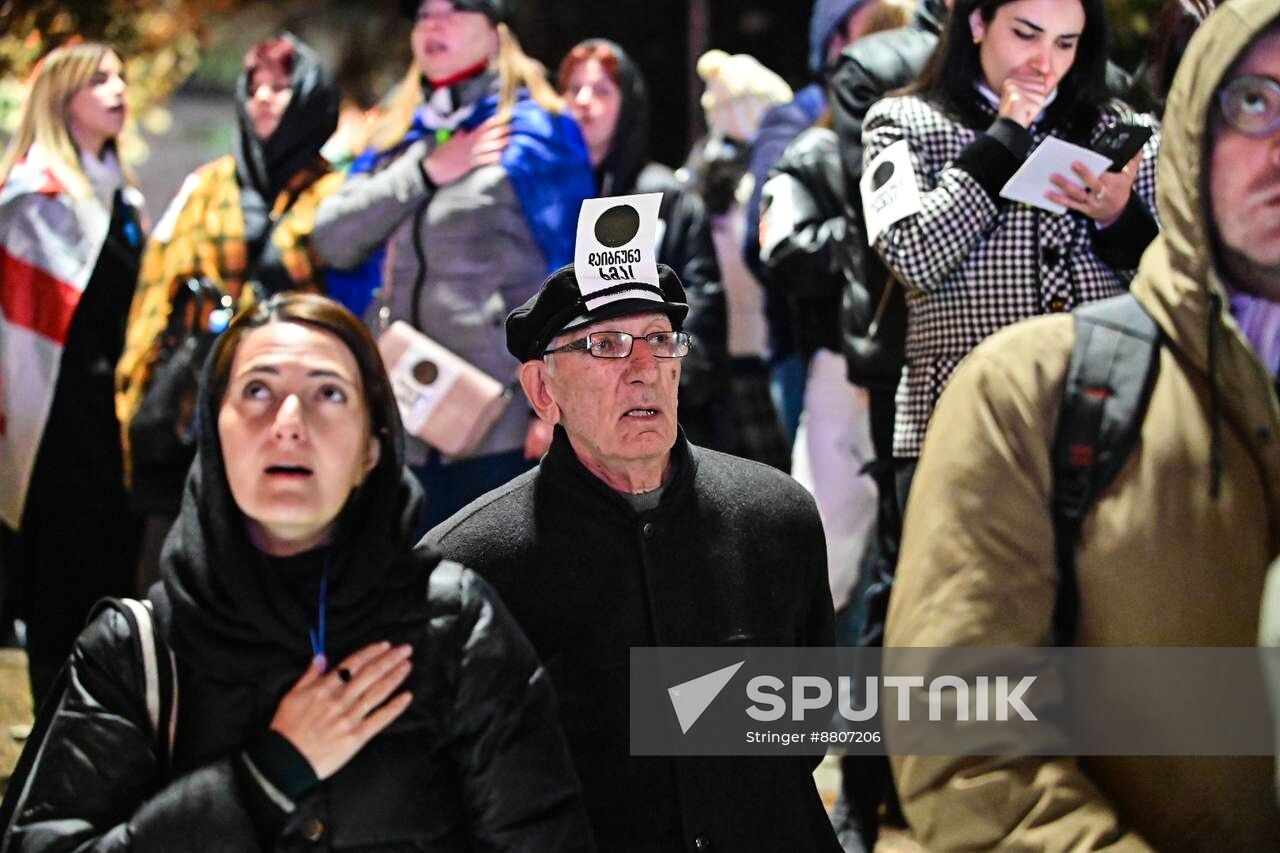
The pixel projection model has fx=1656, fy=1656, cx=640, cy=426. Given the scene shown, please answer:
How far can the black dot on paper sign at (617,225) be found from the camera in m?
2.39

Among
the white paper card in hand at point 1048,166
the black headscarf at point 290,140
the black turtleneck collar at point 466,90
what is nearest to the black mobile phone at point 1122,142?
the white paper card in hand at point 1048,166

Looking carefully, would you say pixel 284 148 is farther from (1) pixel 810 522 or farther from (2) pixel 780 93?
(1) pixel 810 522

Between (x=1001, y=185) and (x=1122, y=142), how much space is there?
0.76 ft

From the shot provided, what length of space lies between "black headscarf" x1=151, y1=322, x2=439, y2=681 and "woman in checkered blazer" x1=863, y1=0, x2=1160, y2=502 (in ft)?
4.31

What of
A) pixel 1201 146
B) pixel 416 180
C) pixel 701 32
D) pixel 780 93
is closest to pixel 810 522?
pixel 1201 146

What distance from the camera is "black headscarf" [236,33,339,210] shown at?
4.71 metres

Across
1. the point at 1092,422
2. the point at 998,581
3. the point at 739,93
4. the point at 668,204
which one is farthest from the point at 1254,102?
the point at 739,93

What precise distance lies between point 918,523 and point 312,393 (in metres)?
0.86

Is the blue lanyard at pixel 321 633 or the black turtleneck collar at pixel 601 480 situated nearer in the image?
the blue lanyard at pixel 321 633

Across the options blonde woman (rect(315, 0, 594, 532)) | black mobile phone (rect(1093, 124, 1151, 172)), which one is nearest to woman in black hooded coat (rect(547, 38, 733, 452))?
blonde woman (rect(315, 0, 594, 532))

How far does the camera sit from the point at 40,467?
4957 mm

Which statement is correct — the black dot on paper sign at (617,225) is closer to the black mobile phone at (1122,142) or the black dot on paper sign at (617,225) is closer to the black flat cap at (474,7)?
the black mobile phone at (1122,142)

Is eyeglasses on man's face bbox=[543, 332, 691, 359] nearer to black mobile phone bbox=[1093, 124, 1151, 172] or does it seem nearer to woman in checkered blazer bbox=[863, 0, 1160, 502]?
woman in checkered blazer bbox=[863, 0, 1160, 502]

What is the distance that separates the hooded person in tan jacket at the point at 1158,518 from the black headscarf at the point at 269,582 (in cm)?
71
